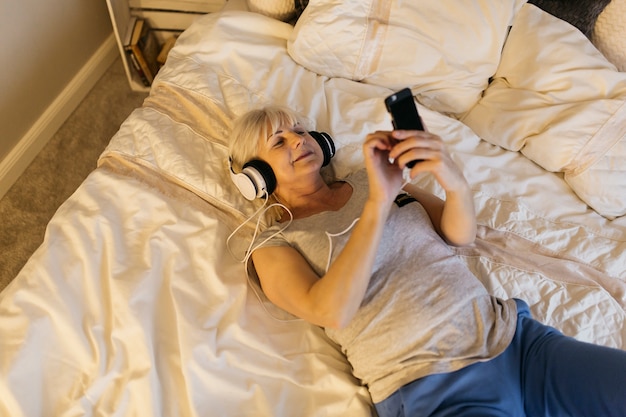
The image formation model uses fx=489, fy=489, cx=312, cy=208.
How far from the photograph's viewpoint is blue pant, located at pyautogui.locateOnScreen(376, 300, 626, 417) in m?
0.91

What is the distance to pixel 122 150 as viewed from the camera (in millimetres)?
1298

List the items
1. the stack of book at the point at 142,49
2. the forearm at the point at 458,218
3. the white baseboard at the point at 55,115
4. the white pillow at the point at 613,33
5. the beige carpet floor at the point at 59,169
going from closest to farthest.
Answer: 1. the forearm at the point at 458,218
2. the white pillow at the point at 613,33
3. the beige carpet floor at the point at 59,169
4. the white baseboard at the point at 55,115
5. the stack of book at the point at 142,49

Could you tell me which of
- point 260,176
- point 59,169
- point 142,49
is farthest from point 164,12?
point 260,176

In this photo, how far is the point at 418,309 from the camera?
0.99m

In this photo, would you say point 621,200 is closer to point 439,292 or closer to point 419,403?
point 439,292

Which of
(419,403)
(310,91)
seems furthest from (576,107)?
(419,403)

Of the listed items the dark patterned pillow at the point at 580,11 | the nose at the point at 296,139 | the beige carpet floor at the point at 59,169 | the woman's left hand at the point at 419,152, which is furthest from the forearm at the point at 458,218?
the beige carpet floor at the point at 59,169

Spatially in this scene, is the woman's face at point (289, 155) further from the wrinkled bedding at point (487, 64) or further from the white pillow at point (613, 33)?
the white pillow at point (613, 33)

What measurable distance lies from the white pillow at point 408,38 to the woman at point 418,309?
20.4 inches

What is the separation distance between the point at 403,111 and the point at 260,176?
380mm

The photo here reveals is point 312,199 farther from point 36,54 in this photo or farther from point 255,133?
point 36,54

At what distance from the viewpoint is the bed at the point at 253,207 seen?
982 millimetres

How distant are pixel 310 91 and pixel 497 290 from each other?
2.57 feet

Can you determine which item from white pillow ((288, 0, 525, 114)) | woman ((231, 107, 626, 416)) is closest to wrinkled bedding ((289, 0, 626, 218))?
white pillow ((288, 0, 525, 114))
